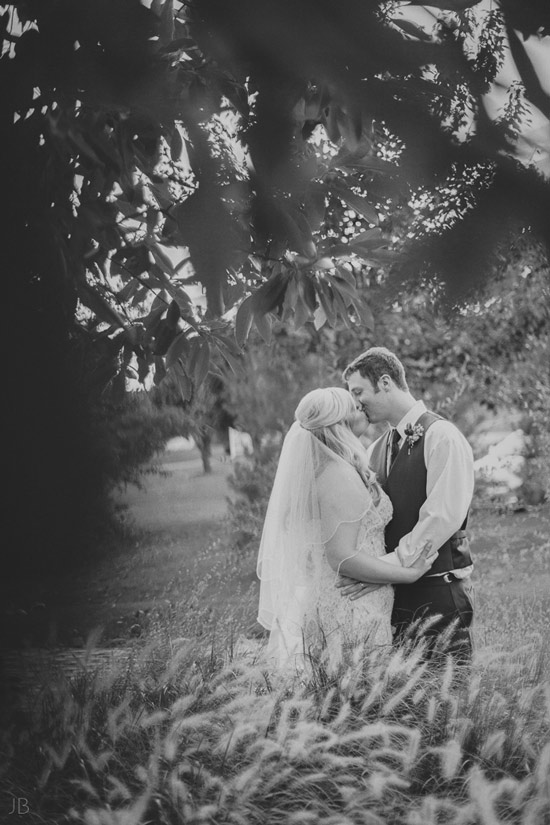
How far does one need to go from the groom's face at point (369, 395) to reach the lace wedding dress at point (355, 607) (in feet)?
0.92

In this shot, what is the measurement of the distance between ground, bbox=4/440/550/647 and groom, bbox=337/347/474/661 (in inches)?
84.4

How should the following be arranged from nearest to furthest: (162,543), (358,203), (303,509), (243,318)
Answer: (358,203) < (243,318) < (303,509) < (162,543)

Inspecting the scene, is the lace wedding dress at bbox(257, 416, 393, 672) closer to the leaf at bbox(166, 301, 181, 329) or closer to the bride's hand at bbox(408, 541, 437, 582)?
the bride's hand at bbox(408, 541, 437, 582)

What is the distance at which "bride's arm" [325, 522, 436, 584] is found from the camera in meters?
2.83

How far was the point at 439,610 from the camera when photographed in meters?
3.01

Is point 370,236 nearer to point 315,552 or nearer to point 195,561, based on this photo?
point 315,552

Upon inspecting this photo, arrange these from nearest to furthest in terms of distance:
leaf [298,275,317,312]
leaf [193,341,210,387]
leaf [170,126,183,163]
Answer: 1. leaf [170,126,183,163]
2. leaf [298,275,317,312]
3. leaf [193,341,210,387]

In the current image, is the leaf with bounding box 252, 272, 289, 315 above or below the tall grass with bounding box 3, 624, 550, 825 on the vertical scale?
above

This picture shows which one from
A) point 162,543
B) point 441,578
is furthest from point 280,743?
point 162,543

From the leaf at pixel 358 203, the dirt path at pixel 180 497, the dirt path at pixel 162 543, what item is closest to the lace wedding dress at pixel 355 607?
the leaf at pixel 358 203

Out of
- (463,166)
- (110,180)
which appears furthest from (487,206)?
(110,180)

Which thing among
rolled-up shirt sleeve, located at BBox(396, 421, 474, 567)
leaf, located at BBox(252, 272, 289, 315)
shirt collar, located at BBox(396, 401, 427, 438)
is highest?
leaf, located at BBox(252, 272, 289, 315)

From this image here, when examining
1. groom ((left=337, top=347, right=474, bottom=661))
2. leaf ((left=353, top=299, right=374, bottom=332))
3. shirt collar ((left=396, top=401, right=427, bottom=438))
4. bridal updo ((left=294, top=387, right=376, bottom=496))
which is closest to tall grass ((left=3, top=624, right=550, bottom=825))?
groom ((left=337, top=347, right=474, bottom=661))

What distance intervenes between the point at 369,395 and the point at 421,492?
37 cm
